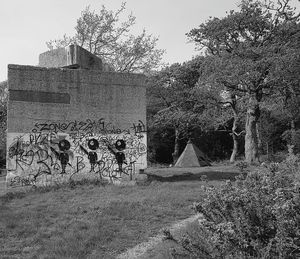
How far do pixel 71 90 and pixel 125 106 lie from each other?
1862 millimetres

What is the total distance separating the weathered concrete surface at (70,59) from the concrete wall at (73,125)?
588mm

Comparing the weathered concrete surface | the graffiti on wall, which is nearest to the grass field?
the graffiti on wall

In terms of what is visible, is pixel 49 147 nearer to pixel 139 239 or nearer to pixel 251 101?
pixel 139 239

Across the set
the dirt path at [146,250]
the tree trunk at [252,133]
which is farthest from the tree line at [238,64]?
the dirt path at [146,250]

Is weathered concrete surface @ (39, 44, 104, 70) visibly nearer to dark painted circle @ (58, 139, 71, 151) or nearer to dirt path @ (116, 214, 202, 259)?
dark painted circle @ (58, 139, 71, 151)

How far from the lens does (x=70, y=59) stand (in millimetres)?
14242

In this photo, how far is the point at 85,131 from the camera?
13711mm

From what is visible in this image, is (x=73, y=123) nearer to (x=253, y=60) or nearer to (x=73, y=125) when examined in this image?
(x=73, y=125)

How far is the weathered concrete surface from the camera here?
14199 mm

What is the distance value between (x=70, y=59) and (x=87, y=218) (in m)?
6.95

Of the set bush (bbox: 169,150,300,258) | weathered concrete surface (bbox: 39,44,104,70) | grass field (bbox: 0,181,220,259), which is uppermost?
weathered concrete surface (bbox: 39,44,104,70)

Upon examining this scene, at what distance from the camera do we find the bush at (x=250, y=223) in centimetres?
Answer: 377

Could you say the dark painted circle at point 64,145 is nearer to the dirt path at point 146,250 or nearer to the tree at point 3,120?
the dirt path at point 146,250

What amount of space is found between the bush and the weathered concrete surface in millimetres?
10538
